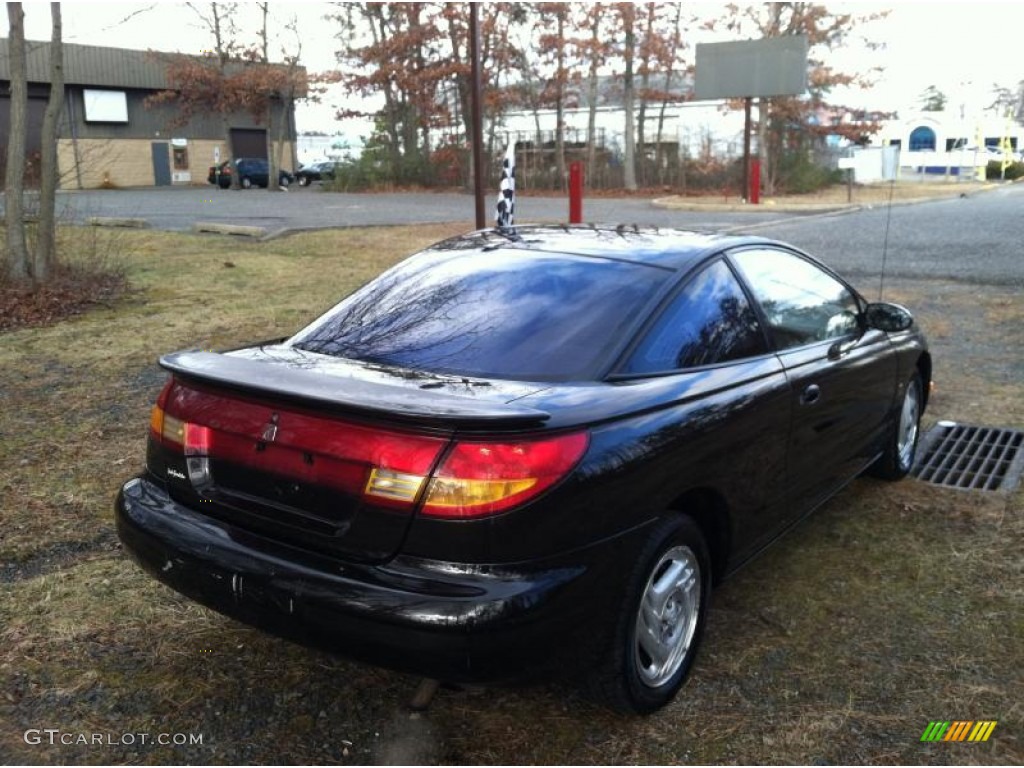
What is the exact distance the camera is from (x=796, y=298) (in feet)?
13.0

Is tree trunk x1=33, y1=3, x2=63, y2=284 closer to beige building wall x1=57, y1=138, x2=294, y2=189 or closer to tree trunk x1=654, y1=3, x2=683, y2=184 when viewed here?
tree trunk x1=654, y1=3, x2=683, y2=184

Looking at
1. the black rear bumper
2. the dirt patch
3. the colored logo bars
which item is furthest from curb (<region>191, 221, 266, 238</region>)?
the colored logo bars

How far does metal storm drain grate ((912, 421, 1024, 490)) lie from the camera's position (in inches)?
194

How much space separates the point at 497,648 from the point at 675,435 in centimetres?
89

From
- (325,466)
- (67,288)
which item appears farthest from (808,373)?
(67,288)

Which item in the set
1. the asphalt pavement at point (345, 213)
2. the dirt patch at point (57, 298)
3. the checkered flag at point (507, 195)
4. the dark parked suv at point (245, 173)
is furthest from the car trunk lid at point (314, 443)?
the dark parked suv at point (245, 173)

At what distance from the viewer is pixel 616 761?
271 cm

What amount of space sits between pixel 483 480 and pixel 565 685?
85 cm

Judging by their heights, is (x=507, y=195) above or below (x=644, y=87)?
below

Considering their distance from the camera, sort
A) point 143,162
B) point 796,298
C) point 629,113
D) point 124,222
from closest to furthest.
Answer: point 796,298 → point 124,222 → point 629,113 → point 143,162

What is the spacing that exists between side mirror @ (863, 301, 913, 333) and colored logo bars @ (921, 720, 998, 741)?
202 centimetres

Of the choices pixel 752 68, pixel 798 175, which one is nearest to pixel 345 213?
pixel 752 68

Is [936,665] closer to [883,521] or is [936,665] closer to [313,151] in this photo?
[883,521]

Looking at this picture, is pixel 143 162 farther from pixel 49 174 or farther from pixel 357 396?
pixel 357 396
